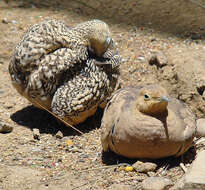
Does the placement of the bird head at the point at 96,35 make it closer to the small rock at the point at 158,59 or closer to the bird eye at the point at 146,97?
the small rock at the point at 158,59

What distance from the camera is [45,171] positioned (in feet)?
12.7

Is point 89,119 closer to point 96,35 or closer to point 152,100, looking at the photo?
point 96,35

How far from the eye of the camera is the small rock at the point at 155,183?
335cm

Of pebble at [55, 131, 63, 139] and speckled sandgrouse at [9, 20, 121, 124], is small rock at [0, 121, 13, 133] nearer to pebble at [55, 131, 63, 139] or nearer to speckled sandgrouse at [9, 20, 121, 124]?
speckled sandgrouse at [9, 20, 121, 124]

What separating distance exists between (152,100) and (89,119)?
4.93 ft

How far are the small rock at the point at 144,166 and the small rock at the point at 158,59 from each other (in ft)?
6.03

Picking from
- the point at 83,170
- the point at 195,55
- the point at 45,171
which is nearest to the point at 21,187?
the point at 45,171

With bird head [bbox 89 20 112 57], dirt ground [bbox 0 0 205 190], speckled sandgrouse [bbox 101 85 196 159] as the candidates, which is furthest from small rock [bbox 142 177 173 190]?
bird head [bbox 89 20 112 57]

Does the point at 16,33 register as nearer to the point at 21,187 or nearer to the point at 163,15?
the point at 163,15

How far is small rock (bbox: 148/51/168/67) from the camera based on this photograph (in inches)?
205

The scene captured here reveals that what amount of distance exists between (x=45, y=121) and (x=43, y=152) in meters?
0.68

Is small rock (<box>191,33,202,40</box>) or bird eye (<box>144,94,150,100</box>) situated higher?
bird eye (<box>144,94,150,100</box>)

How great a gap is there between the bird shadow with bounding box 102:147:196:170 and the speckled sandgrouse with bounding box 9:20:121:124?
0.67 m

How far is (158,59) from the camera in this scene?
527cm
